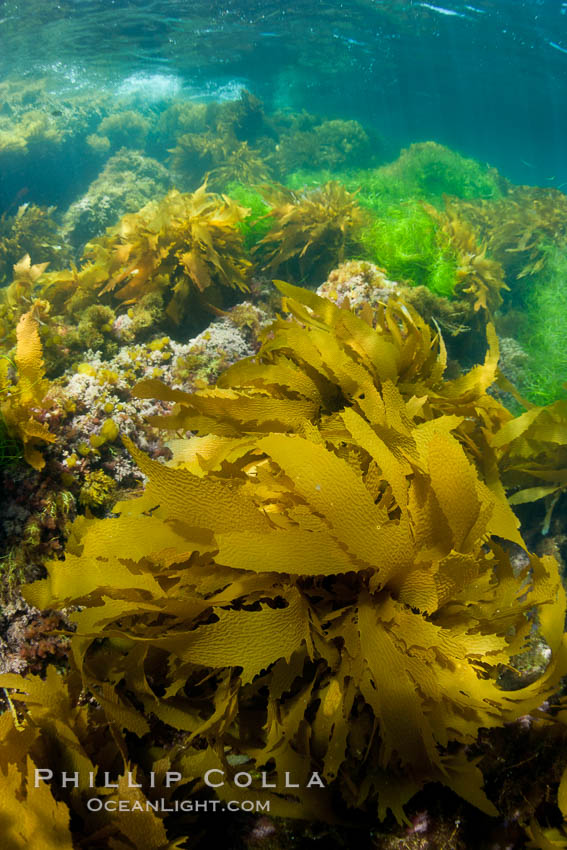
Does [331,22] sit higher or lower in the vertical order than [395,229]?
higher

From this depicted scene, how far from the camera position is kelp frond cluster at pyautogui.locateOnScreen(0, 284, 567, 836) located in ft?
3.07

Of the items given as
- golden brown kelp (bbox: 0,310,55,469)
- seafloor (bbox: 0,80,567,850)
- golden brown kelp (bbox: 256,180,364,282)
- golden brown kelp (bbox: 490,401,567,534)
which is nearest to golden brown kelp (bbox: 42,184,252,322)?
golden brown kelp (bbox: 256,180,364,282)

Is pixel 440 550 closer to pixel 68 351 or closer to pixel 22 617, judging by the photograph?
pixel 22 617

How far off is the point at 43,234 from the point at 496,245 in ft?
28.8

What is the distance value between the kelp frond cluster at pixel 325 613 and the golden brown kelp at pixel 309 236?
2.74 meters

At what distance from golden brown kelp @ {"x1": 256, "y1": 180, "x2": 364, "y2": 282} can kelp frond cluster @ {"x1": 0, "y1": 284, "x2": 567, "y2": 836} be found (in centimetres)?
274

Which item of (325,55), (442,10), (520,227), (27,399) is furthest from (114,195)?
(325,55)

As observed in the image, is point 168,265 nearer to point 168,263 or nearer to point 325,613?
point 168,263

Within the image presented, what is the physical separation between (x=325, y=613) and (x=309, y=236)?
3398mm

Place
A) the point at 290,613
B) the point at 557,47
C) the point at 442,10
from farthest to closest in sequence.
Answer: the point at 557,47 → the point at 442,10 → the point at 290,613

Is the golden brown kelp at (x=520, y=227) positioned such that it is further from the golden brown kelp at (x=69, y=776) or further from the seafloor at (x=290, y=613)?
the golden brown kelp at (x=69, y=776)

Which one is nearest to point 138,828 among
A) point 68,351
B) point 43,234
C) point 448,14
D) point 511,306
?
point 68,351

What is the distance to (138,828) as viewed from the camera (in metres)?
0.93

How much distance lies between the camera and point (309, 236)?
366 centimetres
